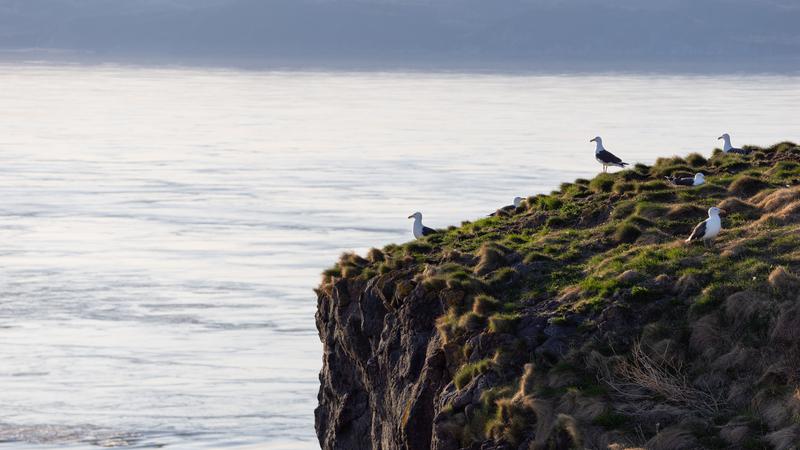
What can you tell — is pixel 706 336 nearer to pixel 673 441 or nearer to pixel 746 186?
pixel 673 441

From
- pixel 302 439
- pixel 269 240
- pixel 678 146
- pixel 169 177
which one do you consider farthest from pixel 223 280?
pixel 678 146

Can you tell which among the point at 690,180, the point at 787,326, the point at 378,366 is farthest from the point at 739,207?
the point at 378,366

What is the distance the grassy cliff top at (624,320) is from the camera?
57.5 feet

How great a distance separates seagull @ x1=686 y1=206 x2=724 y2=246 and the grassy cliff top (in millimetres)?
164

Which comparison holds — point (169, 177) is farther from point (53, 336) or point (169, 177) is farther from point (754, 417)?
point (754, 417)

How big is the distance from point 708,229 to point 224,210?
40572mm

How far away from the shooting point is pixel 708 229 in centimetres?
2141

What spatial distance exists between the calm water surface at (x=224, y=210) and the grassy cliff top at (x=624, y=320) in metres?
8.80

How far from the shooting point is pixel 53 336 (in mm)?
38594

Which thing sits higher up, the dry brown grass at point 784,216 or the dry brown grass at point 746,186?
the dry brown grass at point 746,186

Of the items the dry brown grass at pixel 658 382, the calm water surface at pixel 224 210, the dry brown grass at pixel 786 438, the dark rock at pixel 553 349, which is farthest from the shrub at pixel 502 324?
the calm water surface at pixel 224 210

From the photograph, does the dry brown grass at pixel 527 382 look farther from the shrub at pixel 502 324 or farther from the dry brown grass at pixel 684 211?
the dry brown grass at pixel 684 211

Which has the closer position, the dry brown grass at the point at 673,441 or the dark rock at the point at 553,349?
the dry brown grass at the point at 673,441

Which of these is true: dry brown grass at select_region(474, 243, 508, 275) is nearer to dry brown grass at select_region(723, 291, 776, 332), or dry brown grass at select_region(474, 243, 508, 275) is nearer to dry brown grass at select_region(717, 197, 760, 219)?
dry brown grass at select_region(717, 197, 760, 219)
